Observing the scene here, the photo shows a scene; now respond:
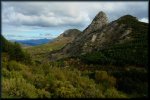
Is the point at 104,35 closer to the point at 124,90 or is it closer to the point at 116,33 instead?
the point at 116,33

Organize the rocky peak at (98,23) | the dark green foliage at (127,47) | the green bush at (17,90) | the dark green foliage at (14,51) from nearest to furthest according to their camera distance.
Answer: the green bush at (17,90) → the dark green foliage at (14,51) → the dark green foliage at (127,47) → the rocky peak at (98,23)

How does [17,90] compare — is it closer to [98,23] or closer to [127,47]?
[127,47]

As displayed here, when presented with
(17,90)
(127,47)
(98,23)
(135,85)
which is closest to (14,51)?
(17,90)

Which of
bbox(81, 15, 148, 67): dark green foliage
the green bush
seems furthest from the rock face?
the green bush

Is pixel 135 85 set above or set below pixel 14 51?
below

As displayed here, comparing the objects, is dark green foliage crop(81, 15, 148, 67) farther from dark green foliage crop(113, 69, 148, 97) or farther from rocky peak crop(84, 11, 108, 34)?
dark green foliage crop(113, 69, 148, 97)

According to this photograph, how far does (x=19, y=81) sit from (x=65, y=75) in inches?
329

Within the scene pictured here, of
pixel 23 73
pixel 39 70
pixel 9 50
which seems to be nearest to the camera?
pixel 23 73

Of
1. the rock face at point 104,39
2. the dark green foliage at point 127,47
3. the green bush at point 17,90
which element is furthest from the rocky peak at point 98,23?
the green bush at point 17,90

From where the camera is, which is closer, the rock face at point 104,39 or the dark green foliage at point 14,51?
the dark green foliage at point 14,51

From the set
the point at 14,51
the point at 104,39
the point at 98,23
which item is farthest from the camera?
the point at 98,23

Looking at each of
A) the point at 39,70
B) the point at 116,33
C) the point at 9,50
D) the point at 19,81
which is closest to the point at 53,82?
the point at 19,81

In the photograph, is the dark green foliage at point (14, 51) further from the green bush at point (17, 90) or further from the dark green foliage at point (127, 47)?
the dark green foliage at point (127, 47)

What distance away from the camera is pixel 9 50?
40156mm
